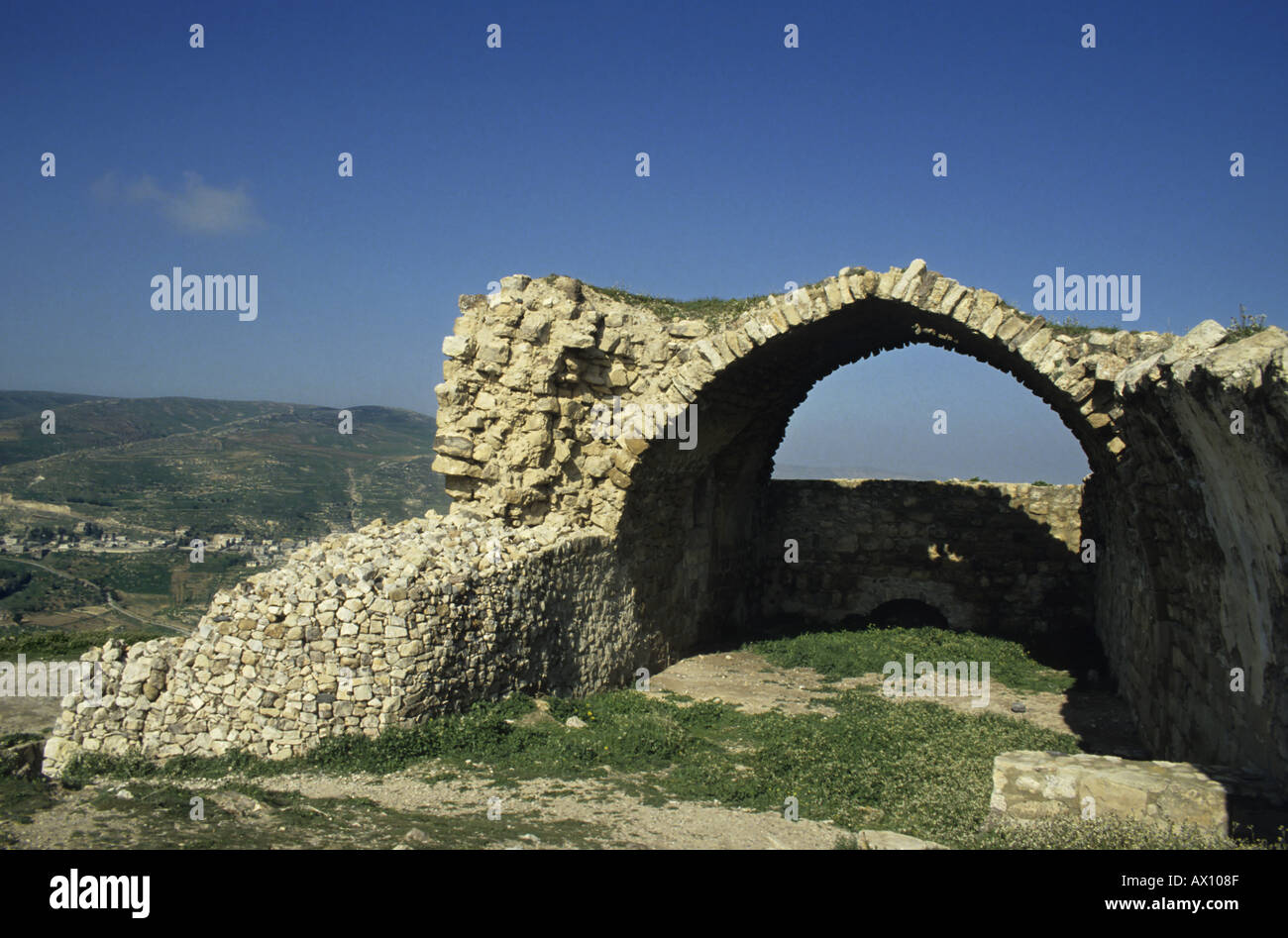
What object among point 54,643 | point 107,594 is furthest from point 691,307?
point 107,594

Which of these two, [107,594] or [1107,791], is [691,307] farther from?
[107,594]

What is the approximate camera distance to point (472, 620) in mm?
7688

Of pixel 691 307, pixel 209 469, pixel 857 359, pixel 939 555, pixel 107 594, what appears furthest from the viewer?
pixel 209 469

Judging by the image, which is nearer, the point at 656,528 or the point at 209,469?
the point at 656,528

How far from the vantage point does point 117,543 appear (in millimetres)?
25156

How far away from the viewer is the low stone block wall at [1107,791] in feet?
14.2

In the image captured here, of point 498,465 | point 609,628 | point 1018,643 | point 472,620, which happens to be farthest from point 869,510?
point 472,620

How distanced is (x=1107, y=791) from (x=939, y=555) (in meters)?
10.7

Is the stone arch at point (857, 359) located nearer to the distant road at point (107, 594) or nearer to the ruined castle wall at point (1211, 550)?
the ruined castle wall at point (1211, 550)

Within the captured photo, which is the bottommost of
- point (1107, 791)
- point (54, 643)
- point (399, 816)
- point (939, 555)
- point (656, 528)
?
point (399, 816)

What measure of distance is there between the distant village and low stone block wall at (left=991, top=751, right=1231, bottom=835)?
72.4 ft

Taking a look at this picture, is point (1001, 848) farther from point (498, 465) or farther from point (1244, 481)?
point (498, 465)
